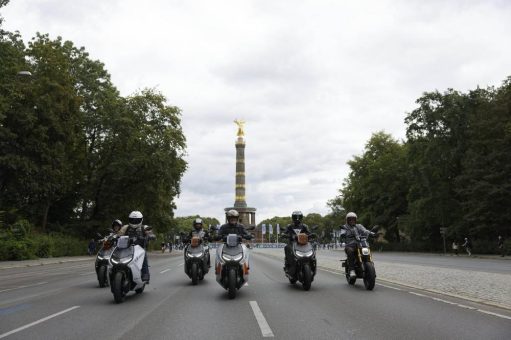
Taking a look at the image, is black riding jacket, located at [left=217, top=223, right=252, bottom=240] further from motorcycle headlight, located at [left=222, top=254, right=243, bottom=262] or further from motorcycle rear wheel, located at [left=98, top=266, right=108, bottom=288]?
motorcycle rear wheel, located at [left=98, top=266, right=108, bottom=288]

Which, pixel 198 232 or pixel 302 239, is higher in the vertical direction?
pixel 198 232

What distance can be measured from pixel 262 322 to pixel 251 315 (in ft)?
2.25

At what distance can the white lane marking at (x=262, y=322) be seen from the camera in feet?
20.3

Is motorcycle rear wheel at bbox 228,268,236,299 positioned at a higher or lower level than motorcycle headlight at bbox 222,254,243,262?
lower

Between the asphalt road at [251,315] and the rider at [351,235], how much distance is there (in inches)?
31.0

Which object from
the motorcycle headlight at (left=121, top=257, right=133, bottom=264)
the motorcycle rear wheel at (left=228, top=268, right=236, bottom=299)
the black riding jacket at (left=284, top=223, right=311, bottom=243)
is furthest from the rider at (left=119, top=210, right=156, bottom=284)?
the black riding jacket at (left=284, top=223, right=311, bottom=243)

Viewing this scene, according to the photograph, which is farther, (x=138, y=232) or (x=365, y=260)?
(x=365, y=260)

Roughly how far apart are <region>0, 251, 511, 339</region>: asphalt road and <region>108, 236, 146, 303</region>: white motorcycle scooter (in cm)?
30

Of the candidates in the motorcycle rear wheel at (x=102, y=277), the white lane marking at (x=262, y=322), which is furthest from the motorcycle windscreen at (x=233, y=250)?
the motorcycle rear wheel at (x=102, y=277)

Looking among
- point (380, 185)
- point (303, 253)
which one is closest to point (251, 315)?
point (303, 253)

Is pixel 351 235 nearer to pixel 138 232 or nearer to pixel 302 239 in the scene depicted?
pixel 302 239

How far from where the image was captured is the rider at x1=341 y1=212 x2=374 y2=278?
458 inches

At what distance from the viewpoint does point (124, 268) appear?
9.12 metres

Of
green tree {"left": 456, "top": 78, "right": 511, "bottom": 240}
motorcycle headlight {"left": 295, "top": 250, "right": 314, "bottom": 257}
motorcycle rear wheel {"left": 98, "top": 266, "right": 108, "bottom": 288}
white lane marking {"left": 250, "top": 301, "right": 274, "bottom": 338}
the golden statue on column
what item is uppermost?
the golden statue on column
